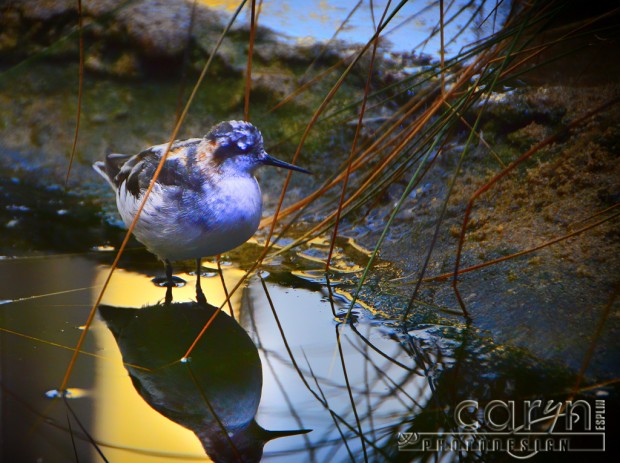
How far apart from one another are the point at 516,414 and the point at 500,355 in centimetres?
47

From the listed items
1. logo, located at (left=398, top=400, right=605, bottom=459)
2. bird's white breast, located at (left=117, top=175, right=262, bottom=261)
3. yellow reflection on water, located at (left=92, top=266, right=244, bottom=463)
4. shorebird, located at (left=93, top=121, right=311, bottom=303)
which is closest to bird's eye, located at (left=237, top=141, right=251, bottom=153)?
shorebird, located at (left=93, top=121, right=311, bottom=303)

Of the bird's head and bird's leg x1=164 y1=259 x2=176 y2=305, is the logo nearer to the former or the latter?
the bird's head

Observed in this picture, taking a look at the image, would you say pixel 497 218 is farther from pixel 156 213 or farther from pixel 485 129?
pixel 156 213

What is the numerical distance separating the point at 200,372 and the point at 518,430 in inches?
56.6

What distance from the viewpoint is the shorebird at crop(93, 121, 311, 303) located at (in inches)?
140

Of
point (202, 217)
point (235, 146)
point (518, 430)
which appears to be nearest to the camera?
point (518, 430)

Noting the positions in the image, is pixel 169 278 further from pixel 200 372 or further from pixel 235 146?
pixel 200 372

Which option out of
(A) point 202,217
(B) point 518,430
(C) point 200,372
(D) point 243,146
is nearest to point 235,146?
(D) point 243,146

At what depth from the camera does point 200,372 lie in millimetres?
3010

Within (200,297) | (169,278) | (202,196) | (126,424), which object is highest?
(202,196)

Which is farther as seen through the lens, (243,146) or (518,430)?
(243,146)

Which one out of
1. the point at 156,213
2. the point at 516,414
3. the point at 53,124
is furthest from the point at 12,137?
the point at 516,414

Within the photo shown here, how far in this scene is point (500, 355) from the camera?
2994 mm

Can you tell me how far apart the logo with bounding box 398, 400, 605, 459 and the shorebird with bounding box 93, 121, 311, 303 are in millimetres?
1603
